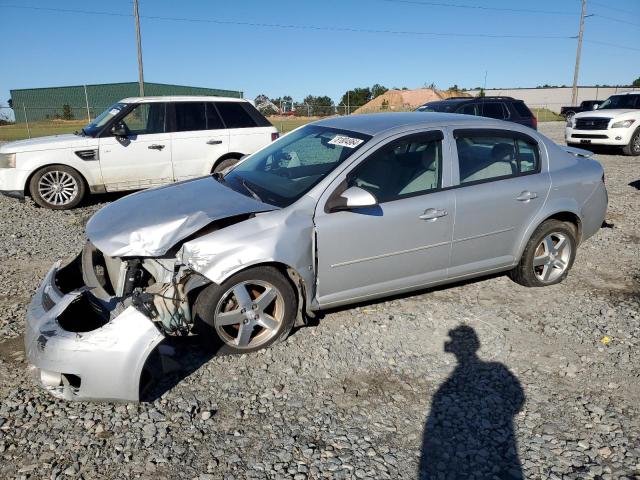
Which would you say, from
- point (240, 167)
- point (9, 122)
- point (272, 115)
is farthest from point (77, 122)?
point (240, 167)

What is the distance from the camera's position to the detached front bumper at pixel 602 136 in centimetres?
1430

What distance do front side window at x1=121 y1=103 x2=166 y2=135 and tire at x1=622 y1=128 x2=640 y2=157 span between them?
12.7 m

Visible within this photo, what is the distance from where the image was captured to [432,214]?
417 centimetres

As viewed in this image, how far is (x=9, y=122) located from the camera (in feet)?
89.7

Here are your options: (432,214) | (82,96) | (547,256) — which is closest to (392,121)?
(432,214)

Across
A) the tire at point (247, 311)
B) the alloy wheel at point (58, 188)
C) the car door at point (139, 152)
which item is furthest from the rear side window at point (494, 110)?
the tire at point (247, 311)

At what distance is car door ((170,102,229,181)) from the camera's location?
8727mm

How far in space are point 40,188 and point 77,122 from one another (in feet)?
68.4

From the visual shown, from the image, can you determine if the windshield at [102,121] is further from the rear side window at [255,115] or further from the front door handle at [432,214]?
the front door handle at [432,214]

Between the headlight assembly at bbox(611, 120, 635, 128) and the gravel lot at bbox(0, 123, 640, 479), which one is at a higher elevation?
the headlight assembly at bbox(611, 120, 635, 128)

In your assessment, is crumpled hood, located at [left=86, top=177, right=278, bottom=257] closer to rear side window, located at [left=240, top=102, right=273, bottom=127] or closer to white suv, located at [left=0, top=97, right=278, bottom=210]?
white suv, located at [left=0, top=97, right=278, bottom=210]

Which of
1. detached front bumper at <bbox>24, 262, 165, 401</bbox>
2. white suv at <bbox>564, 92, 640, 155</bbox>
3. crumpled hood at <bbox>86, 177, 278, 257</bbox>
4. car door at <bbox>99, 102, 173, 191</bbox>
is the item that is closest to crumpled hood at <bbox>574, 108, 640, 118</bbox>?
white suv at <bbox>564, 92, 640, 155</bbox>

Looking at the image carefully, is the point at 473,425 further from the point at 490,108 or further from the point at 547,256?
the point at 490,108

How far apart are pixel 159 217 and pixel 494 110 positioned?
37.3ft
